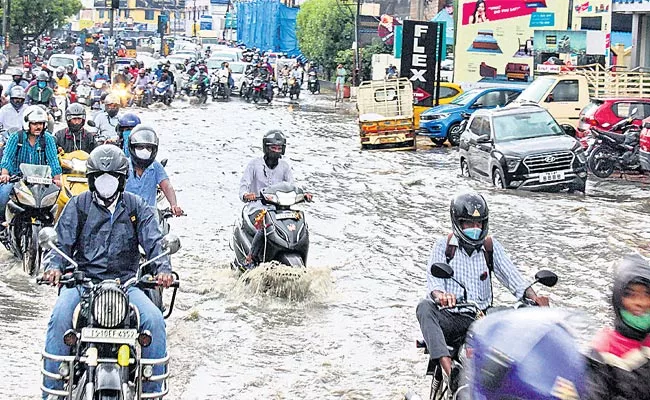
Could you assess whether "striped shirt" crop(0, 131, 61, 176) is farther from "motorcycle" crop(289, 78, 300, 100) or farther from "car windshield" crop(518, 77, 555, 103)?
"motorcycle" crop(289, 78, 300, 100)

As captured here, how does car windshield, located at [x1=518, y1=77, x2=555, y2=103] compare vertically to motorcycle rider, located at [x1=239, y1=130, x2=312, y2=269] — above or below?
above

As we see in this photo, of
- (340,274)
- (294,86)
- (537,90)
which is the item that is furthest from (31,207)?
(294,86)

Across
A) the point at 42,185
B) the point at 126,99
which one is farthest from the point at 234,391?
the point at 126,99

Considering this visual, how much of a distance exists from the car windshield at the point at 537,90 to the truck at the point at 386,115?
3.14 meters

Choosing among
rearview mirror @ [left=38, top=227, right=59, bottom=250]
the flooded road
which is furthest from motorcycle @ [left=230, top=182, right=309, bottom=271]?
rearview mirror @ [left=38, top=227, right=59, bottom=250]

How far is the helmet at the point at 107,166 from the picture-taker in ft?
20.3

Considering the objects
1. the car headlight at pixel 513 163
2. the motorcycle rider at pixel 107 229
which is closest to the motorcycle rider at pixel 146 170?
the motorcycle rider at pixel 107 229

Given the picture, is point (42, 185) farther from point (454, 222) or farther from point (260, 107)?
point (260, 107)

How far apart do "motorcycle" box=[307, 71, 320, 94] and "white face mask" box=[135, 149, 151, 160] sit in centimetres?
4186

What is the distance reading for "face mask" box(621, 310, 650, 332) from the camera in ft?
15.0

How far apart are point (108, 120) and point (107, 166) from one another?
8991mm

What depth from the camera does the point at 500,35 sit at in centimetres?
3919

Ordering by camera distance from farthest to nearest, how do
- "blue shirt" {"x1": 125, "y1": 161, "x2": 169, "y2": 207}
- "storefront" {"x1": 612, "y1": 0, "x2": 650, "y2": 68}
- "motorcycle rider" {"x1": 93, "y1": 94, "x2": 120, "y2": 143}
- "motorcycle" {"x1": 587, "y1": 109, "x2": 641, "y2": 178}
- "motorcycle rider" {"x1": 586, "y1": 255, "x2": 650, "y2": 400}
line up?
"storefront" {"x1": 612, "y1": 0, "x2": 650, "y2": 68}, "motorcycle" {"x1": 587, "y1": 109, "x2": 641, "y2": 178}, "motorcycle rider" {"x1": 93, "y1": 94, "x2": 120, "y2": 143}, "blue shirt" {"x1": 125, "y1": 161, "x2": 169, "y2": 207}, "motorcycle rider" {"x1": 586, "y1": 255, "x2": 650, "y2": 400}

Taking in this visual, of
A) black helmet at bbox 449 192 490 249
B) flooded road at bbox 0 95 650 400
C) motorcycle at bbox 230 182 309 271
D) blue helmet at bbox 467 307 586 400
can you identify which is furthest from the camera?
motorcycle at bbox 230 182 309 271
